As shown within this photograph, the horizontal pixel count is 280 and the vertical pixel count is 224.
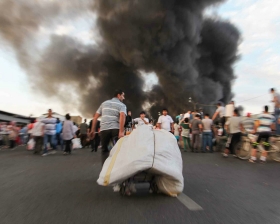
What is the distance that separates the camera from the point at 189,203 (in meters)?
4.02

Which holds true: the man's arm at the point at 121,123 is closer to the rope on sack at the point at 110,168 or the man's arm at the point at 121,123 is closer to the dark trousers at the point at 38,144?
the rope on sack at the point at 110,168

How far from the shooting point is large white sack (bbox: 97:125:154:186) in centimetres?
396

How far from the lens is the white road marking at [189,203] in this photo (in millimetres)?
3781

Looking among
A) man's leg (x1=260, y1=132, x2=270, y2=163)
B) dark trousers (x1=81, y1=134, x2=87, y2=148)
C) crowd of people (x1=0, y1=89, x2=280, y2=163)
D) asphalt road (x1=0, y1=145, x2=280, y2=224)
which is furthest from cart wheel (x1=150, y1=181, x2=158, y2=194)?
dark trousers (x1=81, y1=134, x2=87, y2=148)

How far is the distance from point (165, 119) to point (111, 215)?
319 inches

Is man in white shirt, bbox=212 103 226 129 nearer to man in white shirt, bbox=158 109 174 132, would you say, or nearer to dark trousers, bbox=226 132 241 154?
man in white shirt, bbox=158 109 174 132

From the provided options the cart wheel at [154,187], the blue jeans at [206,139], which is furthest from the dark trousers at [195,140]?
the cart wheel at [154,187]

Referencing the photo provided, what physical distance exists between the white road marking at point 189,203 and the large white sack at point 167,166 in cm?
12

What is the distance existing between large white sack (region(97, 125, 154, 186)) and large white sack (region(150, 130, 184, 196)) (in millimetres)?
91

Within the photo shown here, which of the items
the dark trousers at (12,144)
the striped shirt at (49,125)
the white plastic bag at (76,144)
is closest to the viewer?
the striped shirt at (49,125)

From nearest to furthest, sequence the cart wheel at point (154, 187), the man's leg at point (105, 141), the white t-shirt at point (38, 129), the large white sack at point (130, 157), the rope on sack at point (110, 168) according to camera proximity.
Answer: the large white sack at point (130, 157)
the rope on sack at point (110, 168)
the cart wheel at point (154, 187)
the man's leg at point (105, 141)
the white t-shirt at point (38, 129)

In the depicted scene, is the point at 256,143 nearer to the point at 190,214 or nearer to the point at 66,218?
the point at 190,214

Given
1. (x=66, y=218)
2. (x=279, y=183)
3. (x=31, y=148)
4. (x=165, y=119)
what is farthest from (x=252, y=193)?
(x=31, y=148)

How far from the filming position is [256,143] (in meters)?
9.41
